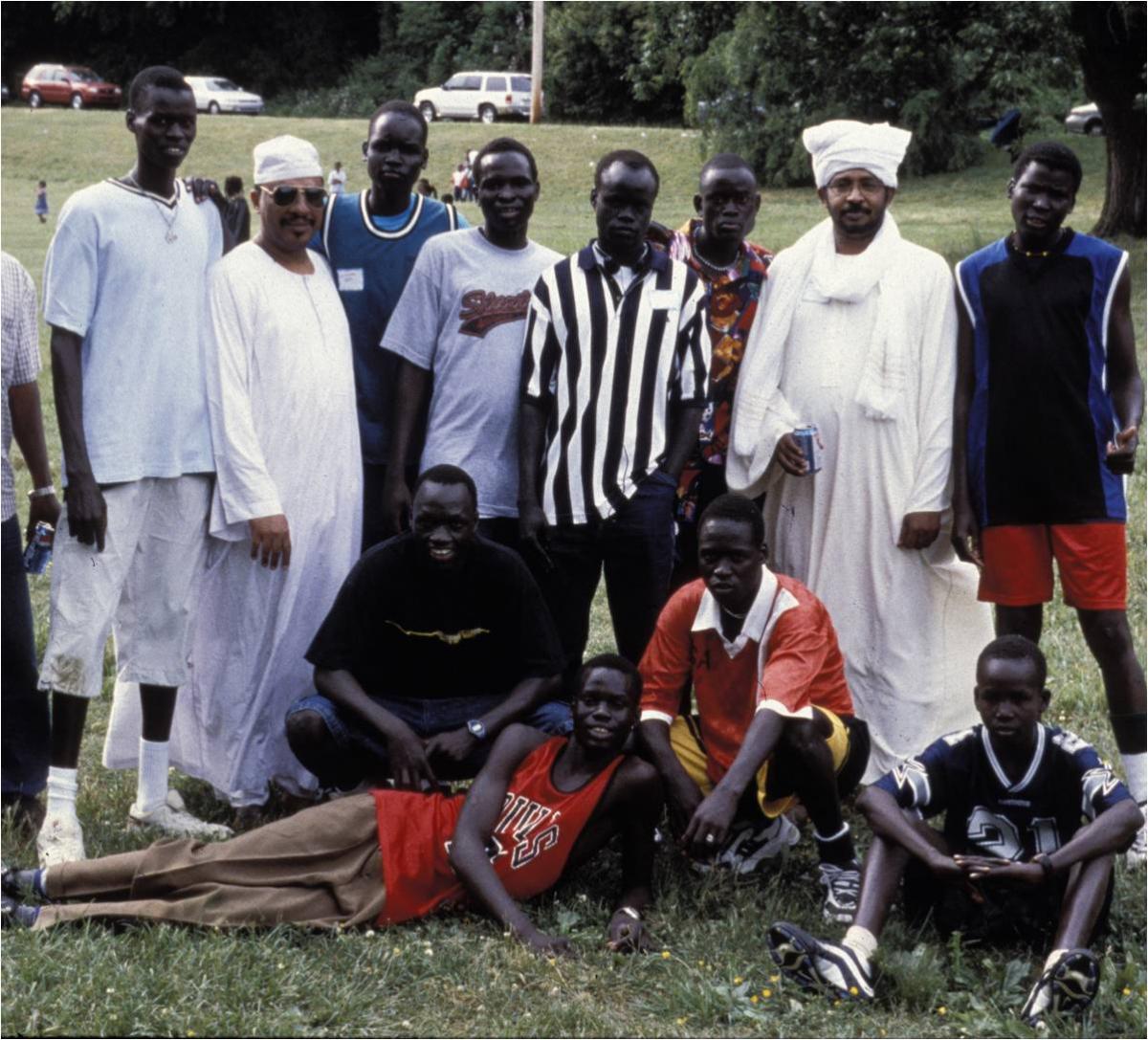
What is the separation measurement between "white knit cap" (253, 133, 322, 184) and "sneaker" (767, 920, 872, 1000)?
2784 mm

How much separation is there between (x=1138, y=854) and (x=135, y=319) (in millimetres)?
3492

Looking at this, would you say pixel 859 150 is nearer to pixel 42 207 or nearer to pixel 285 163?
pixel 285 163

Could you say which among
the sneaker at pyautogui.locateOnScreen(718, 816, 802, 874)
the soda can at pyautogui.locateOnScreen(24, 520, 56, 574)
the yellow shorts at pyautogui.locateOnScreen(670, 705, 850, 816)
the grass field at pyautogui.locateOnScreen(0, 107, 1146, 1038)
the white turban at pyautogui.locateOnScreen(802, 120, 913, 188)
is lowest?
the grass field at pyautogui.locateOnScreen(0, 107, 1146, 1038)

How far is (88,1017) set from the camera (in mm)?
4133

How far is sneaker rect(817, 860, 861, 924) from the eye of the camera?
16.2ft

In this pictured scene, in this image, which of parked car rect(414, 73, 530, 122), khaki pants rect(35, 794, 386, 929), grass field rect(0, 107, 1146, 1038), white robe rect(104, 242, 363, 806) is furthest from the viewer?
parked car rect(414, 73, 530, 122)

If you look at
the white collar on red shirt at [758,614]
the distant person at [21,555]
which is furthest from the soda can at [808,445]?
the distant person at [21,555]

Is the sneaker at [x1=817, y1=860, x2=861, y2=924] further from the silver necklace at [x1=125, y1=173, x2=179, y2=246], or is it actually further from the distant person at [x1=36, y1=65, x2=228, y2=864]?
the silver necklace at [x1=125, y1=173, x2=179, y2=246]

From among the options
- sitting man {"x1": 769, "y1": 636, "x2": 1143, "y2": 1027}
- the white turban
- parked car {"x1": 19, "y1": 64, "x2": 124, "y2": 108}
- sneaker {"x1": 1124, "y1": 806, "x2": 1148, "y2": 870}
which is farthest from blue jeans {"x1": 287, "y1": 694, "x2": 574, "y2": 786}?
parked car {"x1": 19, "y1": 64, "x2": 124, "y2": 108}

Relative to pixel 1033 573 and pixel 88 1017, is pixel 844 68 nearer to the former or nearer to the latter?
pixel 1033 573

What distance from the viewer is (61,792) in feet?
17.2

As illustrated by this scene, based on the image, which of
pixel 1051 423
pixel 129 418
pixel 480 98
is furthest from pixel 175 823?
pixel 480 98

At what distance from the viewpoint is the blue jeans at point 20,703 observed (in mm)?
5352

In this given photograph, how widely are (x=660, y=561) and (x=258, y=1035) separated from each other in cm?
212
